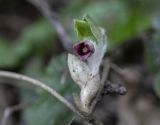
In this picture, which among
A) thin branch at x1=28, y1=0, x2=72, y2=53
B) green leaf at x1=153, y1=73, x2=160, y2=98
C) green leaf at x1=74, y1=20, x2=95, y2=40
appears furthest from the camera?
thin branch at x1=28, y1=0, x2=72, y2=53

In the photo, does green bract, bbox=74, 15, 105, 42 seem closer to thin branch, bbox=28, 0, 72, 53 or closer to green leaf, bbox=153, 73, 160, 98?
green leaf, bbox=153, 73, 160, 98

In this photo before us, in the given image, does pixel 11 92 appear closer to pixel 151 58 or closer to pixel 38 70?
Answer: pixel 38 70

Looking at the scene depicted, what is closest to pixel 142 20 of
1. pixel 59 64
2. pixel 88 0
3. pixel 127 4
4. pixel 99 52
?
pixel 127 4

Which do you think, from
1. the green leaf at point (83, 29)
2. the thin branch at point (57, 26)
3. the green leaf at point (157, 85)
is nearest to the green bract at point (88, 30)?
the green leaf at point (83, 29)

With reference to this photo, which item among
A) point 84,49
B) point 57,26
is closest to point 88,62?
point 84,49

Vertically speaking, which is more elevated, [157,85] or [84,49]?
[84,49]

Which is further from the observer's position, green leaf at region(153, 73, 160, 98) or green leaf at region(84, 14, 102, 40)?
green leaf at region(153, 73, 160, 98)

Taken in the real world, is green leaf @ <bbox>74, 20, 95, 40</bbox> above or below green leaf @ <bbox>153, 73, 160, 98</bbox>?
above

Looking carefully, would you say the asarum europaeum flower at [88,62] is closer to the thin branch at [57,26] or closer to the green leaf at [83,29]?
the green leaf at [83,29]

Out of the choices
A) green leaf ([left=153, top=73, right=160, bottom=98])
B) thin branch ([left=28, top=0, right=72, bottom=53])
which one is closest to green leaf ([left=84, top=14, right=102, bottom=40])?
green leaf ([left=153, top=73, right=160, bottom=98])

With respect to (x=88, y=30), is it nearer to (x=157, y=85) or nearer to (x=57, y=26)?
(x=157, y=85)
